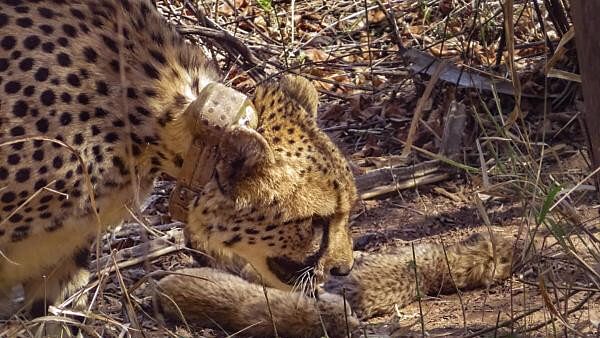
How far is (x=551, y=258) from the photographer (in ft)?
10.4

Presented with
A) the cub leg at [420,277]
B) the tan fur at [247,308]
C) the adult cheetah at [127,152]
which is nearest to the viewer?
the adult cheetah at [127,152]

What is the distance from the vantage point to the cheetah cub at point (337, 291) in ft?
12.1

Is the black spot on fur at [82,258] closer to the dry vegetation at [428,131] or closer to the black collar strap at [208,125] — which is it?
the dry vegetation at [428,131]

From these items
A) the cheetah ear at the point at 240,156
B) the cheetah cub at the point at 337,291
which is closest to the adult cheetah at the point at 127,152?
the cheetah ear at the point at 240,156

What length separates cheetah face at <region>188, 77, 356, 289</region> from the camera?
338cm

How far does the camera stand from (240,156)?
10.9ft

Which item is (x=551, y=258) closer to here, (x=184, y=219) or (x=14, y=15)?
(x=184, y=219)

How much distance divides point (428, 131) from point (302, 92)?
1514mm

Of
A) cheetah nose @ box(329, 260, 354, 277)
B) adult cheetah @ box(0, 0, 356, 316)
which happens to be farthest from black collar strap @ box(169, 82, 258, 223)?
cheetah nose @ box(329, 260, 354, 277)

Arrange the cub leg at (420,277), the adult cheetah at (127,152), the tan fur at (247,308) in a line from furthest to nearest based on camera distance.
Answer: the cub leg at (420,277), the tan fur at (247,308), the adult cheetah at (127,152)

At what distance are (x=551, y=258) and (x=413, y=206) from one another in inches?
61.2

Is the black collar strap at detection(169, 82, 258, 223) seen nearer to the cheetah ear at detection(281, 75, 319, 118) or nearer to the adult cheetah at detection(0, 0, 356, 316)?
the adult cheetah at detection(0, 0, 356, 316)

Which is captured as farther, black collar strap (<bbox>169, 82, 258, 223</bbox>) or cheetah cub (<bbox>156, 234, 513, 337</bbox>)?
cheetah cub (<bbox>156, 234, 513, 337</bbox>)

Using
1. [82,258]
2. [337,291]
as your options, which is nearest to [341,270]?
[337,291]
